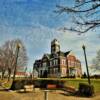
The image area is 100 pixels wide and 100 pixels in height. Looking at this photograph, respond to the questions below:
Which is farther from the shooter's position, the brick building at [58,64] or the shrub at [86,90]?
the brick building at [58,64]

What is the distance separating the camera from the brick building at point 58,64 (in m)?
84.4

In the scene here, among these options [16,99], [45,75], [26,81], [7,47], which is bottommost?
[16,99]

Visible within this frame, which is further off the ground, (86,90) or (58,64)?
(58,64)

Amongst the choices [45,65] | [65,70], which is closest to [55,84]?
[65,70]

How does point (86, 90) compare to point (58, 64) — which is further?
point (58, 64)

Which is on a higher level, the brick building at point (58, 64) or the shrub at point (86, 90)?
the brick building at point (58, 64)

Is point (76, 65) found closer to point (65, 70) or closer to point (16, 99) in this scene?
point (65, 70)

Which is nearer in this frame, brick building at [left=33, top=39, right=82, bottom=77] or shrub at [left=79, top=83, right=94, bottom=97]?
shrub at [left=79, top=83, right=94, bottom=97]

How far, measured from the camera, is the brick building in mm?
84375

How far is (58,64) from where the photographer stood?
277 ft

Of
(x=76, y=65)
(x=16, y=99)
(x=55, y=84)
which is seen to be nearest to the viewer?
(x=16, y=99)

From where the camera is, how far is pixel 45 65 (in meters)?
91.4

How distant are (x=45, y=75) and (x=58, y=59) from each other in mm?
9789

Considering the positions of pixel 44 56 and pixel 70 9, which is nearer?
pixel 70 9
